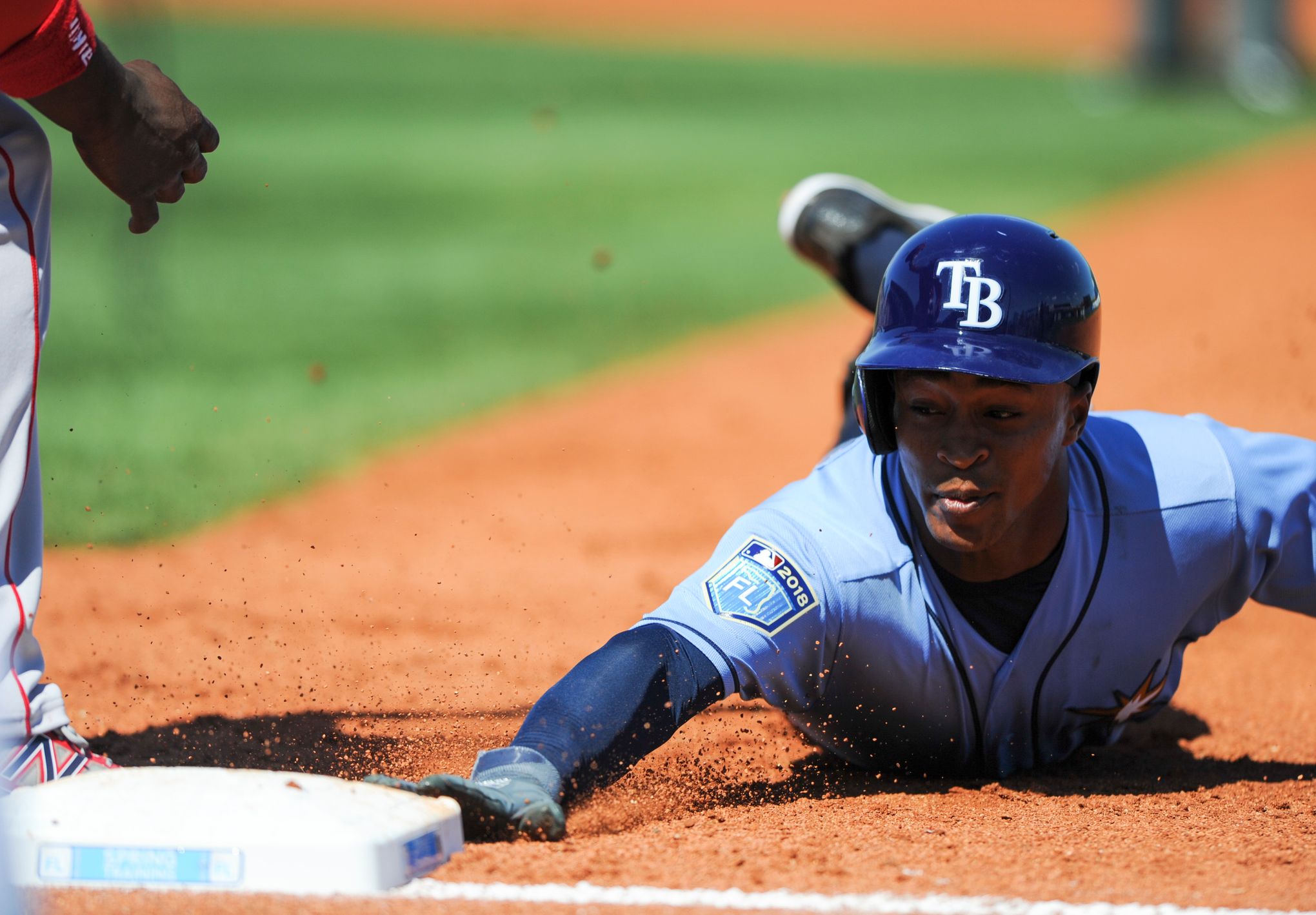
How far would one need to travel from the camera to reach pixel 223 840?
210cm

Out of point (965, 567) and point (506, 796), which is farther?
point (965, 567)

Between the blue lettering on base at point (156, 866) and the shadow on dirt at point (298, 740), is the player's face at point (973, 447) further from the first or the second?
the blue lettering on base at point (156, 866)

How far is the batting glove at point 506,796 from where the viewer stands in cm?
229

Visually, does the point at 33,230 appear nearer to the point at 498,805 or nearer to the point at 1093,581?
the point at 498,805

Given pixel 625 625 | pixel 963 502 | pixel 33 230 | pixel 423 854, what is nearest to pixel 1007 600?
pixel 963 502

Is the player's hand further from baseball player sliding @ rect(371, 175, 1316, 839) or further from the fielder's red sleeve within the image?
the fielder's red sleeve

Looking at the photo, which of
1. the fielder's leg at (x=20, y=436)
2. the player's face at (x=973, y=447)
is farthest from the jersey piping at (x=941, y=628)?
the fielder's leg at (x=20, y=436)

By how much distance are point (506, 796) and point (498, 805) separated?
34 millimetres

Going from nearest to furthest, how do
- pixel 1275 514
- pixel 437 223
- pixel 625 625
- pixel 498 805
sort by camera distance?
pixel 498 805
pixel 1275 514
pixel 625 625
pixel 437 223

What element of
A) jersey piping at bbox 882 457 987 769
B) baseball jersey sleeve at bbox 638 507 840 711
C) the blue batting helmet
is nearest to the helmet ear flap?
the blue batting helmet

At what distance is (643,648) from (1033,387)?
81 centimetres

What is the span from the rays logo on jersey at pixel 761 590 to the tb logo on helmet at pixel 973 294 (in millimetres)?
535

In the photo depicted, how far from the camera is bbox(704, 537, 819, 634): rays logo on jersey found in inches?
101

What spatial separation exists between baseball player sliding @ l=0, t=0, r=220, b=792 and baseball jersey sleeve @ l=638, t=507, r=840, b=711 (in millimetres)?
1067
